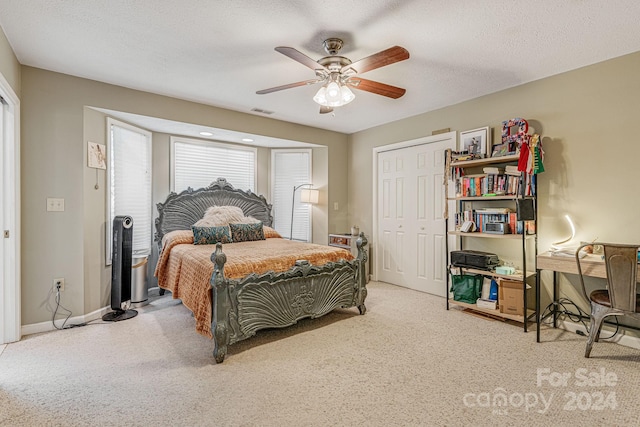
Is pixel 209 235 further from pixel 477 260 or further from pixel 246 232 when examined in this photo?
pixel 477 260

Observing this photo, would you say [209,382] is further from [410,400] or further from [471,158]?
[471,158]

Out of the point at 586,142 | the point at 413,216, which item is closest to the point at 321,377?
the point at 413,216

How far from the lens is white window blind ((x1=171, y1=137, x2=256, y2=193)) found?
4770mm

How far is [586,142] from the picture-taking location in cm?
301

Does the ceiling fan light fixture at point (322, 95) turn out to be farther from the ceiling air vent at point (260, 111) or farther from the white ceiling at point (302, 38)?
the ceiling air vent at point (260, 111)

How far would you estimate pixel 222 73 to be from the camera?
3.16m

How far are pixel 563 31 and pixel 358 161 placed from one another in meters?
3.37

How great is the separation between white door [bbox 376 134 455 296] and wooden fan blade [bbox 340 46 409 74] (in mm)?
2247

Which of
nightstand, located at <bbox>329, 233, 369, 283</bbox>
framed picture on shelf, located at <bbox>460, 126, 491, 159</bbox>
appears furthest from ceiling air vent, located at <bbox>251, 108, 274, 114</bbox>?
framed picture on shelf, located at <bbox>460, 126, 491, 159</bbox>

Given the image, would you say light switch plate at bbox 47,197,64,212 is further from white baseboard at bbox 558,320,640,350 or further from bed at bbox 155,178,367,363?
white baseboard at bbox 558,320,640,350

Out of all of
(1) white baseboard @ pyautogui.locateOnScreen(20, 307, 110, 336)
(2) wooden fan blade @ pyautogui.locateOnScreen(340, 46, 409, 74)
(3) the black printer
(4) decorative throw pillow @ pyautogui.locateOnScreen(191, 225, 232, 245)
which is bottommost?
(1) white baseboard @ pyautogui.locateOnScreen(20, 307, 110, 336)

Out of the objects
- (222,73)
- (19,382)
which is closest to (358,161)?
(222,73)

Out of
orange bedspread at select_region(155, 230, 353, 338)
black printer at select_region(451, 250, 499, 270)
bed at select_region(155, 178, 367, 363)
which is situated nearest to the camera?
bed at select_region(155, 178, 367, 363)

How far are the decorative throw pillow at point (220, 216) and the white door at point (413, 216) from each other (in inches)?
88.4
